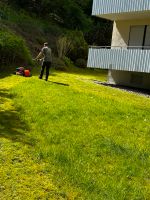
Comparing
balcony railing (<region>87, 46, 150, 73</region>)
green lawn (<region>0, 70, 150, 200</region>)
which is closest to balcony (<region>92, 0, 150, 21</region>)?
balcony railing (<region>87, 46, 150, 73</region>)

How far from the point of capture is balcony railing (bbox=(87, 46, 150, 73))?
21828 millimetres

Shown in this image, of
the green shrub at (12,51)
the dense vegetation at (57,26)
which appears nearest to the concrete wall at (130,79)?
the green shrub at (12,51)

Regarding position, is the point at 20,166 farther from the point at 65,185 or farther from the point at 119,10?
the point at 119,10

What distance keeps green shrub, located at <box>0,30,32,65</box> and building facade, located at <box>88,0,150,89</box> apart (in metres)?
3.82

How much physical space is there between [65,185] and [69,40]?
27853mm

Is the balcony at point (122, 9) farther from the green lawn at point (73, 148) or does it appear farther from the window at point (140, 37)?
the green lawn at point (73, 148)

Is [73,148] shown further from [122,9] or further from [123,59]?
[122,9]

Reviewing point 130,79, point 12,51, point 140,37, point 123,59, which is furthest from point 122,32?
point 12,51

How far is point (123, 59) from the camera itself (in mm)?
23406

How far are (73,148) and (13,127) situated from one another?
235 cm

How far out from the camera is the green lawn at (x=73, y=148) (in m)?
9.23

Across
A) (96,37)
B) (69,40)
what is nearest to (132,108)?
(69,40)

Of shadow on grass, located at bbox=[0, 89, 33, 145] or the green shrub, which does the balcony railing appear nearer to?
the green shrub

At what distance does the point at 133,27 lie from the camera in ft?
84.5
